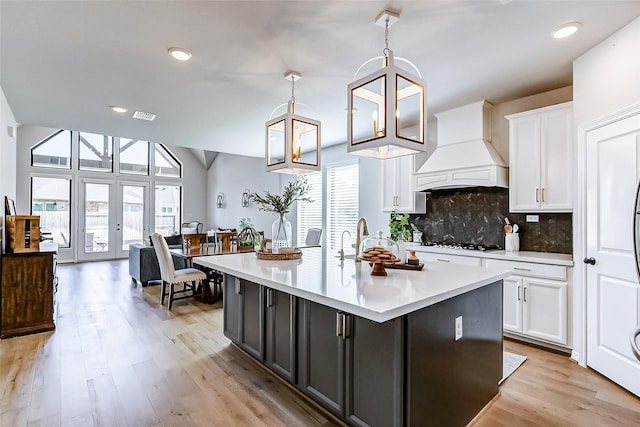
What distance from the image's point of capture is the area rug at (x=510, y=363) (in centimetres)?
265

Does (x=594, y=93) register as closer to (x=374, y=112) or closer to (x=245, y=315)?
(x=374, y=112)

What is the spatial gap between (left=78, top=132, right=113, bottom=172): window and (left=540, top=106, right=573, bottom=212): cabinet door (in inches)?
403

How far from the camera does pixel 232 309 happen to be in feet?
10.3

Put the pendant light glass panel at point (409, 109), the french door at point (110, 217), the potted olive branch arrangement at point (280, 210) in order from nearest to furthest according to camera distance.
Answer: the pendant light glass panel at point (409, 109)
the potted olive branch arrangement at point (280, 210)
the french door at point (110, 217)

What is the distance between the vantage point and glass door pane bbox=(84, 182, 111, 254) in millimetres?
8844

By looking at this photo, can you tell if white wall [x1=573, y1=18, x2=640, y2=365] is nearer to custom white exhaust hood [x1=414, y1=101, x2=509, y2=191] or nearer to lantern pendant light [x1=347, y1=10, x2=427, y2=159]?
custom white exhaust hood [x1=414, y1=101, x2=509, y2=191]

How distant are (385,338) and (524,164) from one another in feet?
9.27

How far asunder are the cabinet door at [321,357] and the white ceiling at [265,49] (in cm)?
199

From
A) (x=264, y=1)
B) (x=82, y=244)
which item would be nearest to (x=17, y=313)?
(x=264, y=1)

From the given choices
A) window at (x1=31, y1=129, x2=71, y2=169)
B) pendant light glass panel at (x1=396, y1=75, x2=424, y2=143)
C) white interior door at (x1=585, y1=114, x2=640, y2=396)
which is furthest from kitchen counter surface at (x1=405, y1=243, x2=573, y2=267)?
window at (x1=31, y1=129, x2=71, y2=169)

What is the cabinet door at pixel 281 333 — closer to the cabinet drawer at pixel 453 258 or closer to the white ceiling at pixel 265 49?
the white ceiling at pixel 265 49

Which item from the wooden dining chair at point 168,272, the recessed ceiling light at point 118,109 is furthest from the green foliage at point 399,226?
the recessed ceiling light at point 118,109

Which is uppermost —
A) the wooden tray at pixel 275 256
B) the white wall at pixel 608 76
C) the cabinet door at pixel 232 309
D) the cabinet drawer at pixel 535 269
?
the white wall at pixel 608 76

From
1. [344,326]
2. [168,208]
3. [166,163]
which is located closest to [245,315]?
[344,326]
